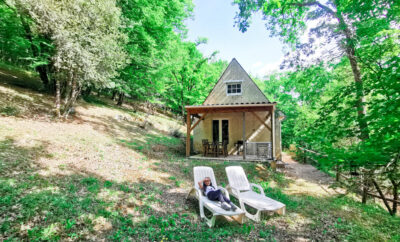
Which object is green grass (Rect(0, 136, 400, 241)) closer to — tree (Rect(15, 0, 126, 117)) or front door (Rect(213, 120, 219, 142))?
tree (Rect(15, 0, 126, 117))

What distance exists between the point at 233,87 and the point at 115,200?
1047cm

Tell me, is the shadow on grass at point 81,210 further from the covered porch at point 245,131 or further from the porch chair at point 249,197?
the covered porch at point 245,131

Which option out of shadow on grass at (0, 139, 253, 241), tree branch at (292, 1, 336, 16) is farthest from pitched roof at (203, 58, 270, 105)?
shadow on grass at (0, 139, 253, 241)

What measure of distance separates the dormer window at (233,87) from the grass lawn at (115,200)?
626 centimetres

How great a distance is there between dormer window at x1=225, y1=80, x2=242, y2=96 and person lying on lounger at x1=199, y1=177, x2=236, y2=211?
8.47 meters

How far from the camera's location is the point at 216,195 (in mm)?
4699

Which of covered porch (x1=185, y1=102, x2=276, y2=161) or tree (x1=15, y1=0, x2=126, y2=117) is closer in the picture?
tree (x1=15, y1=0, x2=126, y2=117)

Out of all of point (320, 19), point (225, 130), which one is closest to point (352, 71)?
point (320, 19)

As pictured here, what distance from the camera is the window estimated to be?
1251 centimetres

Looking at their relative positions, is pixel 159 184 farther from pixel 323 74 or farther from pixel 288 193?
pixel 323 74

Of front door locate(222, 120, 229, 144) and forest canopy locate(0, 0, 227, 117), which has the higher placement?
forest canopy locate(0, 0, 227, 117)

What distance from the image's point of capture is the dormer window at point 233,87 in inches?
492

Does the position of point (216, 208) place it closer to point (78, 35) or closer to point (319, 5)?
point (78, 35)

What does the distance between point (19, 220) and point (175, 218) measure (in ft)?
9.49
